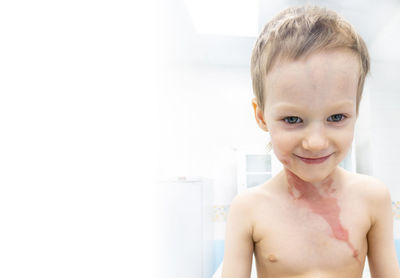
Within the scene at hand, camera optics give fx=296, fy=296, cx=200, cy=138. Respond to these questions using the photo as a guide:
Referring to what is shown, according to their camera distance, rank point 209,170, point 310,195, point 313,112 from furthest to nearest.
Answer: point 209,170
point 310,195
point 313,112

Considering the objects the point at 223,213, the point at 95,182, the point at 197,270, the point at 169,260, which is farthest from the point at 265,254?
the point at 223,213

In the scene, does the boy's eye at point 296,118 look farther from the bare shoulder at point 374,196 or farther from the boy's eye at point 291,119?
the bare shoulder at point 374,196

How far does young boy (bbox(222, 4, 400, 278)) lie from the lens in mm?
395

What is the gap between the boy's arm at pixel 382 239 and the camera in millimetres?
476

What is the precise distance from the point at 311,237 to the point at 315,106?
0.21 metres

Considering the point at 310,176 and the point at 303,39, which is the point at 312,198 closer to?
the point at 310,176

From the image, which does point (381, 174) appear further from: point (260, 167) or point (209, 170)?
point (209, 170)

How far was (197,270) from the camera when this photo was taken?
4.34 ft

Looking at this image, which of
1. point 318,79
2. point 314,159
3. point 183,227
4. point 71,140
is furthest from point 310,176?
point 183,227

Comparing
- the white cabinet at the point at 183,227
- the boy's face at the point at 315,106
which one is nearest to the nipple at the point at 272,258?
the boy's face at the point at 315,106

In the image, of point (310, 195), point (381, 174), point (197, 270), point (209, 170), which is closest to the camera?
point (310, 195)

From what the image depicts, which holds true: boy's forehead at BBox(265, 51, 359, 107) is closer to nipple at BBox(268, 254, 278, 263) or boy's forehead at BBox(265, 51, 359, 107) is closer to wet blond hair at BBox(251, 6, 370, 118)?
wet blond hair at BBox(251, 6, 370, 118)

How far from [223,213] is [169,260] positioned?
2.55ft

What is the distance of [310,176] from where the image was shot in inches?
16.9
